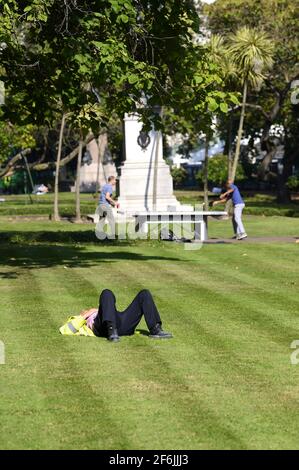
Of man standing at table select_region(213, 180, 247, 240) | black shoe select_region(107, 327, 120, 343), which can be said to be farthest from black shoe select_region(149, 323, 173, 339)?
man standing at table select_region(213, 180, 247, 240)

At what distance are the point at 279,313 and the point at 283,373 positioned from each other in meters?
4.36

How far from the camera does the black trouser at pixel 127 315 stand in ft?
42.8

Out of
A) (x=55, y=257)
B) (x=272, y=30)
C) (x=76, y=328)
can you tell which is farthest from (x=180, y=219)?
(x=272, y=30)

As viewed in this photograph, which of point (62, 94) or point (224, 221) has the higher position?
point (62, 94)

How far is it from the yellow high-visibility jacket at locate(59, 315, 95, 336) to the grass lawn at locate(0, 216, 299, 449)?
243mm

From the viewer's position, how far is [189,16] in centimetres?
2128

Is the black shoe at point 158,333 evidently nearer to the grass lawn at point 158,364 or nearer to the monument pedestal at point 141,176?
the grass lawn at point 158,364

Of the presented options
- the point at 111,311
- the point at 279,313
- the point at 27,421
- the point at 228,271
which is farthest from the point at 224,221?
the point at 27,421

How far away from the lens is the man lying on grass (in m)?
13.2

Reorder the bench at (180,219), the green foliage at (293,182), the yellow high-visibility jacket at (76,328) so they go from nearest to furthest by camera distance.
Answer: the yellow high-visibility jacket at (76,328) < the bench at (180,219) < the green foliage at (293,182)

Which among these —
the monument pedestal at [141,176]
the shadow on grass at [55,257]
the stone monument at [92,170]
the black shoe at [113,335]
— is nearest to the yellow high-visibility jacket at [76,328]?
the black shoe at [113,335]

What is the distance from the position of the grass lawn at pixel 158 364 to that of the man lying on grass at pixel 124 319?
0.19 metres

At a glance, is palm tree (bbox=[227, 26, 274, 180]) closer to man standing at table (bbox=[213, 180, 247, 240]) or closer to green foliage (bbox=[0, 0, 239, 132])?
man standing at table (bbox=[213, 180, 247, 240])

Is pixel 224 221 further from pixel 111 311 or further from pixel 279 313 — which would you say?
pixel 111 311
